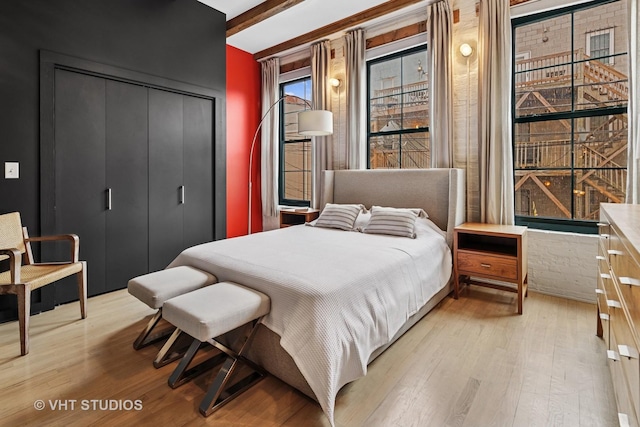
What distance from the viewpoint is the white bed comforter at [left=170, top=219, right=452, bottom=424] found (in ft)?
5.51

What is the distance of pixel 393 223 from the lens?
3248 mm

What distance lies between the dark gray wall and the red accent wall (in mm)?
861

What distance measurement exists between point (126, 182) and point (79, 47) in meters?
1.25

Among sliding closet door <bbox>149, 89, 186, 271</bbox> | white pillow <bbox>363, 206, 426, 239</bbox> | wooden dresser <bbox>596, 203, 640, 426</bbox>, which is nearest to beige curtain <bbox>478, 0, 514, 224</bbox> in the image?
white pillow <bbox>363, 206, 426, 239</bbox>

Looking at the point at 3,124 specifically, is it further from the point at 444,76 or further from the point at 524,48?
the point at 524,48

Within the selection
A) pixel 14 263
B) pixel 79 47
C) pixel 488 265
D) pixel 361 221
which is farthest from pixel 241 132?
pixel 488 265

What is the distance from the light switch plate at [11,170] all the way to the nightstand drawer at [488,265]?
149 inches

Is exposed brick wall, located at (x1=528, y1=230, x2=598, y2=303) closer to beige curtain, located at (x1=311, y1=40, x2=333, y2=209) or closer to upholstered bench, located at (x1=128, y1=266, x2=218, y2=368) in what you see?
beige curtain, located at (x1=311, y1=40, x2=333, y2=209)

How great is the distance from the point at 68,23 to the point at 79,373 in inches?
114

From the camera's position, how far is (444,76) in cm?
362

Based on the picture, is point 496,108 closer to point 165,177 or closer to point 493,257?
point 493,257

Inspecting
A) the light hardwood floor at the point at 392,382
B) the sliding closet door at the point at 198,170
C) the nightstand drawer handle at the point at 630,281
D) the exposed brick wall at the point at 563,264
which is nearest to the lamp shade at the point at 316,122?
the sliding closet door at the point at 198,170

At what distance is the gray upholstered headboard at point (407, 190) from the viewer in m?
3.40

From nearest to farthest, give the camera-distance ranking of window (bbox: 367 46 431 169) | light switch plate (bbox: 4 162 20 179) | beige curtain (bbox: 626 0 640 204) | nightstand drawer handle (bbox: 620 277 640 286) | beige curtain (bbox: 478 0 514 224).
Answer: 1. nightstand drawer handle (bbox: 620 277 640 286)
2. beige curtain (bbox: 626 0 640 204)
3. light switch plate (bbox: 4 162 20 179)
4. beige curtain (bbox: 478 0 514 224)
5. window (bbox: 367 46 431 169)
